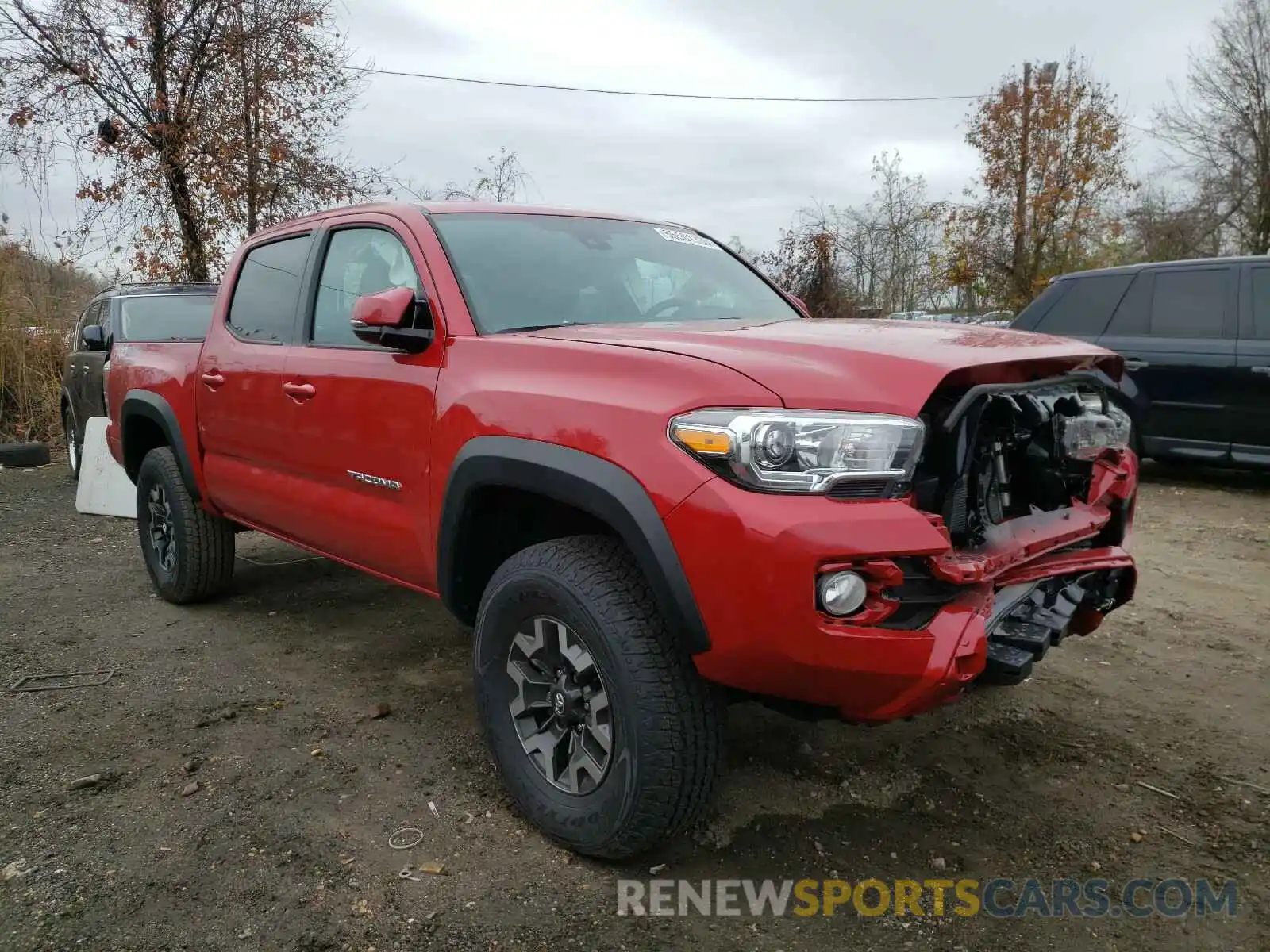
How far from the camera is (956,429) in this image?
84.5 inches

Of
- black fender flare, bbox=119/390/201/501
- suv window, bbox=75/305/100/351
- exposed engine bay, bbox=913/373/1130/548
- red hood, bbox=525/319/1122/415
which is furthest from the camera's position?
suv window, bbox=75/305/100/351

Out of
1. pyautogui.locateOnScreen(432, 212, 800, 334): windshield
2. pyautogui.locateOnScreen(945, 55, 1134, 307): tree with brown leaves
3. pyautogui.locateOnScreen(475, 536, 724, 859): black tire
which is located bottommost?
pyautogui.locateOnScreen(475, 536, 724, 859): black tire

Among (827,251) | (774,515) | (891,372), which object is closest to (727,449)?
(774,515)

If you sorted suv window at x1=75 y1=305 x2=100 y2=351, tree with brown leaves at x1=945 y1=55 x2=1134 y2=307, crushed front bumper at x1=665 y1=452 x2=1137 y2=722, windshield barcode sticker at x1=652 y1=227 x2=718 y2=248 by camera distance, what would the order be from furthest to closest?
tree with brown leaves at x1=945 y1=55 x2=1134 y2=307
suv window at x1=75 y1=305 x2=100 y2=351
windshield barcode sticker at x1=652 y1=227 x2=718 y2=248
crushed front bumper at x1=665 y1=452 x2=1137 y2=722

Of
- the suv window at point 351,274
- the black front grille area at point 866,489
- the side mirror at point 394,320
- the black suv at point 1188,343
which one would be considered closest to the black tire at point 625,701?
the black front grille area at point 866,489

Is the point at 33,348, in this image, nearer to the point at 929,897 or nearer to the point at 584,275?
the point at 584,275

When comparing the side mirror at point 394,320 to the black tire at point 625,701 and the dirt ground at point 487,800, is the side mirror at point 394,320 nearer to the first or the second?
the black tire at point 625,701

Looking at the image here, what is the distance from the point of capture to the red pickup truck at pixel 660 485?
2.00m

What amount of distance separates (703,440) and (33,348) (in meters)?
10.9

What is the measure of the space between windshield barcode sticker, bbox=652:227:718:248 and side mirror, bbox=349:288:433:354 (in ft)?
3.84

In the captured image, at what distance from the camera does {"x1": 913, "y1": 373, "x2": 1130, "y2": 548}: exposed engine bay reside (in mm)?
2180

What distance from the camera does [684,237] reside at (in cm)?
379

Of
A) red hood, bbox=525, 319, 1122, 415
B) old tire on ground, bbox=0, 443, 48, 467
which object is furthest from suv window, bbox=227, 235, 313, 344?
old tire on ground, bbox=0, 443, 48, 467

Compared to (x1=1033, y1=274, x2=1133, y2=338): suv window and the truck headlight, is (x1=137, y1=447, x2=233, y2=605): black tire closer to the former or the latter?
the truck headlight
